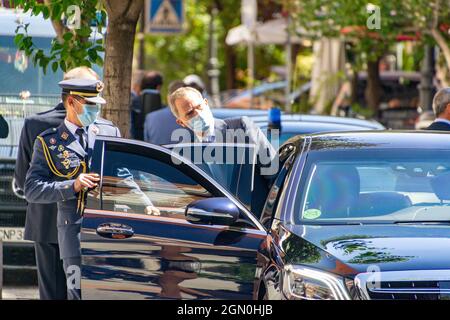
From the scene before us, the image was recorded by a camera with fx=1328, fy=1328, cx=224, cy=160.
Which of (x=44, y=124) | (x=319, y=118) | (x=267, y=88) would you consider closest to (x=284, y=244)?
(x=44, y=124)

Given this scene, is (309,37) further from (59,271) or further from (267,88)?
(59,271)

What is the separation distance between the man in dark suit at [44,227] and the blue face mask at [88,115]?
0.30 meters

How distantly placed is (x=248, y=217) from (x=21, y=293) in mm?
3796

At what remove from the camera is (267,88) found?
112ft

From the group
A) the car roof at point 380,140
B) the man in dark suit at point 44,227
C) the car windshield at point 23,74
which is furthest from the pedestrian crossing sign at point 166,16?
the car roof at point 380,140

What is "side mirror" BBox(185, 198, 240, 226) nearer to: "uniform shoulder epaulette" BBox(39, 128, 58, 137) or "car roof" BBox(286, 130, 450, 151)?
"car roof" BBox(286, 130, 450, 151)

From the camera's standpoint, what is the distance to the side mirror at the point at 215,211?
7438 mm

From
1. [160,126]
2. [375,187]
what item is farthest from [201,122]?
[160,126]

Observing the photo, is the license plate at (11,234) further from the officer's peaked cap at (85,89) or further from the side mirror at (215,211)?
the side mirror at (215,211)

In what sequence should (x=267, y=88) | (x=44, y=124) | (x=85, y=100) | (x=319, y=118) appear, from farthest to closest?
1. (x=267, y=88)
2. (x=319, y=118)
3. (x=44, y=124)
4. (x=85, y=100)

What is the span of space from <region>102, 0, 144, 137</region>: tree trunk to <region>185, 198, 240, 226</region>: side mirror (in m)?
2.91

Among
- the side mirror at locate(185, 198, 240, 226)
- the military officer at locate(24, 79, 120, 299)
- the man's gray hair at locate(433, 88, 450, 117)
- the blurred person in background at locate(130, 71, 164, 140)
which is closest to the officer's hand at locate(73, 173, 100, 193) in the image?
the military officer at locate(24, 79, 120, 299)
